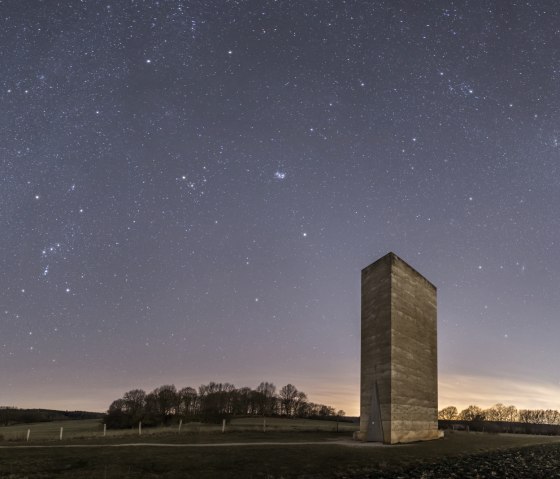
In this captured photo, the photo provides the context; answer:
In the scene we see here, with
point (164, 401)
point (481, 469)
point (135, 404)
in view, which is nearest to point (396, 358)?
point (481, 469)

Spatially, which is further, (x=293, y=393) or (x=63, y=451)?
(x=293, y=393)

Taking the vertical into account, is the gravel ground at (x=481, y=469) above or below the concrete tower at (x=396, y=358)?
below

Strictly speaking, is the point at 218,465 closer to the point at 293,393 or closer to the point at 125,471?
the point at 125,471

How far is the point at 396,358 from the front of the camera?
1342 inches

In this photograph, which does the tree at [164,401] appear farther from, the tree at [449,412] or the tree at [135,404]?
the tree at [449,412]

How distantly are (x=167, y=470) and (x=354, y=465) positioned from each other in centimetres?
773

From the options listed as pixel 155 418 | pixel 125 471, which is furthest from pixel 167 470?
pixel 155 418

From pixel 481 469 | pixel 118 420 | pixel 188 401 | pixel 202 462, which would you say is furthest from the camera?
pixel 188 401

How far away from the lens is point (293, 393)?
124 metres

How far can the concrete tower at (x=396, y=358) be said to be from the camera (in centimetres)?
3297

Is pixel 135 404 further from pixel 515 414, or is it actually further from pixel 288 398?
pixel 515 414

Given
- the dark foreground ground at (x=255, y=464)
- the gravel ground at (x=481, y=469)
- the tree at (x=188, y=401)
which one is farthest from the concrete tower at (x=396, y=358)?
the tree at (x=188, y=401)

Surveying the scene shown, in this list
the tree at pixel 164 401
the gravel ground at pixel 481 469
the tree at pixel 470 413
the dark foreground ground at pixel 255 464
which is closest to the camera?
the dark foreground ground at pixel 255 464

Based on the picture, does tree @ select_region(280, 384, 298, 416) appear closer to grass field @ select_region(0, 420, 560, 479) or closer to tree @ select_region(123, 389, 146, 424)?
tree @ select_region(123, 389, 146, 424)
